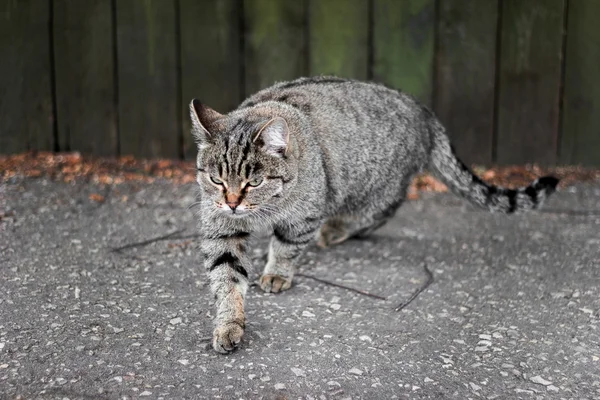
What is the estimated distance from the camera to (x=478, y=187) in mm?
4402

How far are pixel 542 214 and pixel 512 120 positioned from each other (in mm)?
781

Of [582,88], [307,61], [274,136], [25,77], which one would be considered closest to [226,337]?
[274,136]

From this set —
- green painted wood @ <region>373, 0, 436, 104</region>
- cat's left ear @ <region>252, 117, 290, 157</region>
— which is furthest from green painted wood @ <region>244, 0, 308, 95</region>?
cat's left ear @ <region>252, 117, 290, 157</region>

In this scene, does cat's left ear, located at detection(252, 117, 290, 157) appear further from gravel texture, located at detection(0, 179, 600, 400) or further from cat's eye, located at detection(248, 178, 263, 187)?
gravel texture, located at detection(0, 179, 600, 400)

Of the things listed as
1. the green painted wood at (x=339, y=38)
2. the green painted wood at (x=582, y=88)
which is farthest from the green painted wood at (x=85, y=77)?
the green painted wood at (x=582, y=88)

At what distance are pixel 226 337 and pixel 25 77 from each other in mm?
3152

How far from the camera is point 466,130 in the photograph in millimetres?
5445

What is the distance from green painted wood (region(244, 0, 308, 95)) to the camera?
532 cm

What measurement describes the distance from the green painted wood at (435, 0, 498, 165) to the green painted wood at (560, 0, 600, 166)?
1.65 ft

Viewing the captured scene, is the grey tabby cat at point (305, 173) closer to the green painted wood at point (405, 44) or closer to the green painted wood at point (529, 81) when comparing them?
the green painted wood at point (405, 44)

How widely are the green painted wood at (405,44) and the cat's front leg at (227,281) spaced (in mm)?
2268

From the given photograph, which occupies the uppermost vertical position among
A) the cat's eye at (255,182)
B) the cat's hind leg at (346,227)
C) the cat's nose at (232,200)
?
the cat's eye at (255,182)

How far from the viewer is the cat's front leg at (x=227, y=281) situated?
3.11 m

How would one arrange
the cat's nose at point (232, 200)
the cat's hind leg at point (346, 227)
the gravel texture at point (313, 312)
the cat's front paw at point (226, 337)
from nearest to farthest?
the gravel texture at point (313, 312) → the cat's front paw at point (226, 337) → the cat's nose at point (232, 200) → the cat's hind leg at point (346, 227)
